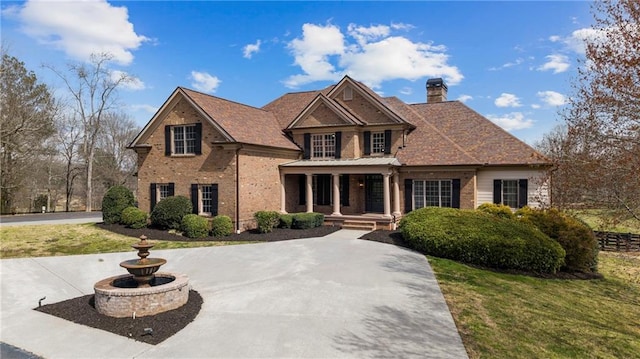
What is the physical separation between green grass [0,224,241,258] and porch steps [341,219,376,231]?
7.08m

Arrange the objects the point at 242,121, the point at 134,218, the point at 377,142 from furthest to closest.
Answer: the point at 377,142, the point at 242,121, the point at 134,218

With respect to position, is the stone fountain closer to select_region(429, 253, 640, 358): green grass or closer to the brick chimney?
select_region(429, 253, 640, 358): green grass

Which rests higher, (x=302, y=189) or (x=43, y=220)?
(x=302, y=189)

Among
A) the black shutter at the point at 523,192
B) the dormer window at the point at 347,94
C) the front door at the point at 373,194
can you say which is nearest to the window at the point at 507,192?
the black shutter at the point at 523,192

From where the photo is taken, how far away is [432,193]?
21.6 metres

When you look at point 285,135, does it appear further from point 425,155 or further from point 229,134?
point 425,155

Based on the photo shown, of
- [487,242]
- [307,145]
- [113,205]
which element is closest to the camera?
[487,242]

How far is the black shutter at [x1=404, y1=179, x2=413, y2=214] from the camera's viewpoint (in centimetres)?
2175

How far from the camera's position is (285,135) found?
25.2 m

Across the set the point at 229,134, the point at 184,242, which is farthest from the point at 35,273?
the point at 229,134

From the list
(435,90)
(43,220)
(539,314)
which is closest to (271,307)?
(539,314)

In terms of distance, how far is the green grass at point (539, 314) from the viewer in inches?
280

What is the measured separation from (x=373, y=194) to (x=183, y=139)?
11635 mm

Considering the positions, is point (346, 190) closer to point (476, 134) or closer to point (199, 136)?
point (476, 134)
